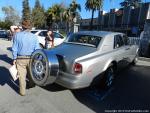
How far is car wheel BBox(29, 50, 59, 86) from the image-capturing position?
5.78 metres

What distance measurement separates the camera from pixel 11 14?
82875 millimetres

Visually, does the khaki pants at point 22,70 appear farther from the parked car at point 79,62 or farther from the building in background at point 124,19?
the building in background at point 124,19

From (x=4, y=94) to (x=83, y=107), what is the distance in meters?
2.13

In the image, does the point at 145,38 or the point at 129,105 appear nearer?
the point at 129,105

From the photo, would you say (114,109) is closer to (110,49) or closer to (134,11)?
(110,49)

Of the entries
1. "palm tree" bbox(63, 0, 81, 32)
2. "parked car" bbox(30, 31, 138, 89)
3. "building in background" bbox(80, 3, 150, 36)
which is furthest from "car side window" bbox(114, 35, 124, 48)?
"palm tree" bbox(63, 0, 81, 32)

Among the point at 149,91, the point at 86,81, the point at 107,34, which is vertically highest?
the point at 107,34

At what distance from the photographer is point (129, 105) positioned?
5707 mm

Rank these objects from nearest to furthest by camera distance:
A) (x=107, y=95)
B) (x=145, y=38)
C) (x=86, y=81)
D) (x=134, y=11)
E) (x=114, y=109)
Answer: (x=114, y=109)
(x=86, y=81)
(x=107, y=95)
(x=145, y=38)
(x=134, y=11)

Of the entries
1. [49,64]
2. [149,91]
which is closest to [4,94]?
[49,64]

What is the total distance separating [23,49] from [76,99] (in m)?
1.76

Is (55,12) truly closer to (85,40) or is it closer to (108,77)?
(85,40)

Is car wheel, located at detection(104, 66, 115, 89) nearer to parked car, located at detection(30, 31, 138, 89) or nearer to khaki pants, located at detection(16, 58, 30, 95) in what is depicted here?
parked car, located at detection(30, 31, 138, 89)

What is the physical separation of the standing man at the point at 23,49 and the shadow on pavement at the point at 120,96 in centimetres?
143
